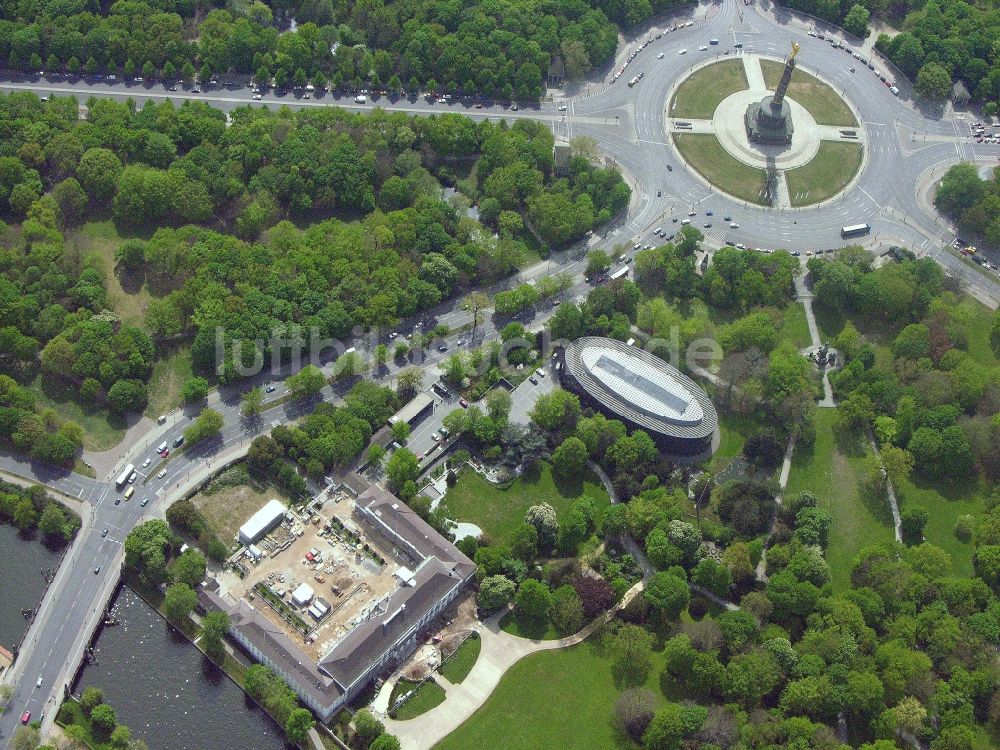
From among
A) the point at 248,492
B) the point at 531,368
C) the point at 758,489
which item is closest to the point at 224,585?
the point at 248,492

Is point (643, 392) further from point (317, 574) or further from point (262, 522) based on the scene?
point (262, 522)

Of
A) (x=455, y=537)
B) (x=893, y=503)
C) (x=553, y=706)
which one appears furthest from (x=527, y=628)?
(x=893, y=503)

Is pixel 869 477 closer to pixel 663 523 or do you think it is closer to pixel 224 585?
pixel 663 523

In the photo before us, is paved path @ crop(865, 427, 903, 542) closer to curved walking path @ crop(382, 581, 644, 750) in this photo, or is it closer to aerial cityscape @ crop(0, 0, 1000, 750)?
aerial cityscape @ crop(0, 0, 1000, 750)

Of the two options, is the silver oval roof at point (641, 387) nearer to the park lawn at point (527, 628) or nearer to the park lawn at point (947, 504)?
the park lawn at point (947, 504)

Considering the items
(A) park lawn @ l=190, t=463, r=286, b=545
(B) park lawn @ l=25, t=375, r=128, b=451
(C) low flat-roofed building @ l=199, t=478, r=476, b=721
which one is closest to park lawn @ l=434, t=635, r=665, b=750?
(C) low flat-roofed building @ l=199, t=478, r=476, b=721

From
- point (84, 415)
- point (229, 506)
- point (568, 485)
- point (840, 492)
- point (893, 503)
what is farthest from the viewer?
point (840, 492)

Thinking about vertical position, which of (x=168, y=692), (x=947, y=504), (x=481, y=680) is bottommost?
(x=168, y=692)
